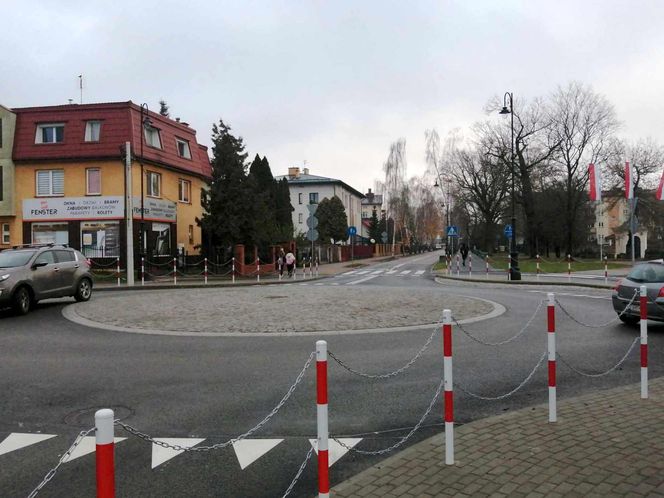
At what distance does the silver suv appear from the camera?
554 inches

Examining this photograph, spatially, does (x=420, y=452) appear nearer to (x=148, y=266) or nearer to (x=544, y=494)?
(x=544, y=494)

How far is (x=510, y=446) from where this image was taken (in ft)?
15.2

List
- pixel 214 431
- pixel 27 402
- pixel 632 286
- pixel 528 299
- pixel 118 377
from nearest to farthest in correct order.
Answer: pixel 214 431
pixel 27 402
pixel 118 377
pixel 632 286
pixel 528 299

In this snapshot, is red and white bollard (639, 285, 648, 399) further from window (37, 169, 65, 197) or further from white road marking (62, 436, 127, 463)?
window (37, 169, 65, 197)

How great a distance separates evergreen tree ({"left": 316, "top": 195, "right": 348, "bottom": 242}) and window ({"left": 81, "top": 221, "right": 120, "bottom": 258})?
43.5 m

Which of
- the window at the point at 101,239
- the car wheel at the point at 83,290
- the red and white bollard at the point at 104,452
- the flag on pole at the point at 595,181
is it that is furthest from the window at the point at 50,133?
the red and white bollard at the point at 104,452

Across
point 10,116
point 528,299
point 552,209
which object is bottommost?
point 528,299

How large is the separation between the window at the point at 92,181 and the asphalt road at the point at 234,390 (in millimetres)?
21941

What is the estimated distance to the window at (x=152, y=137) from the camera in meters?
33.6

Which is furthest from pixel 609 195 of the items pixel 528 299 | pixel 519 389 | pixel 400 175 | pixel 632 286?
pixel 519 389

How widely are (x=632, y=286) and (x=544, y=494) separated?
9132mm

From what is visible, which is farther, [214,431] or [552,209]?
[552,209]

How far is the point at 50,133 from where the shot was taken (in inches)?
1292

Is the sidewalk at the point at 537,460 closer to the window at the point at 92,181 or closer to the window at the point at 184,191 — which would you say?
the window at the point at 92,181
